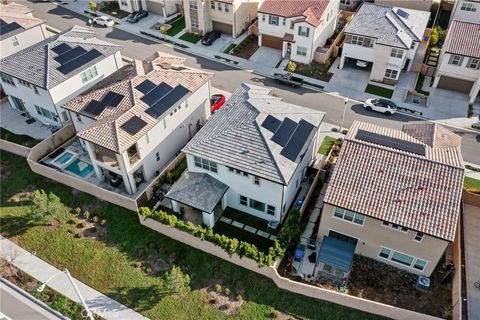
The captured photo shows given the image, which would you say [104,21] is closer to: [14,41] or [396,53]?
[14,41]

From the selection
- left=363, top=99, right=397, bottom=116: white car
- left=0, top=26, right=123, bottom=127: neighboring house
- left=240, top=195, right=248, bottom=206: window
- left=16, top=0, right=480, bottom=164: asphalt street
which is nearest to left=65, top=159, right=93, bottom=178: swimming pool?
left=0, top=26, right=123, bottom=127: neighboring house

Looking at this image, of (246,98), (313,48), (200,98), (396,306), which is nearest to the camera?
(396,306)

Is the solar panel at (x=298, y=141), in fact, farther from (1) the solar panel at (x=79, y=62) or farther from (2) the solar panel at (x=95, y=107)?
(1) the solar panel at (x=79, y=62)

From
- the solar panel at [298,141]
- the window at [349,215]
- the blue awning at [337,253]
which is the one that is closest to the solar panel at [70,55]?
the solar panel at [298,141]

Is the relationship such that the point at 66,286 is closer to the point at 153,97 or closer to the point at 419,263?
the point at 153,97

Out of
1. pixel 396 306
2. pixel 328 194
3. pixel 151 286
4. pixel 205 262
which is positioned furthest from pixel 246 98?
pixel 396 306
